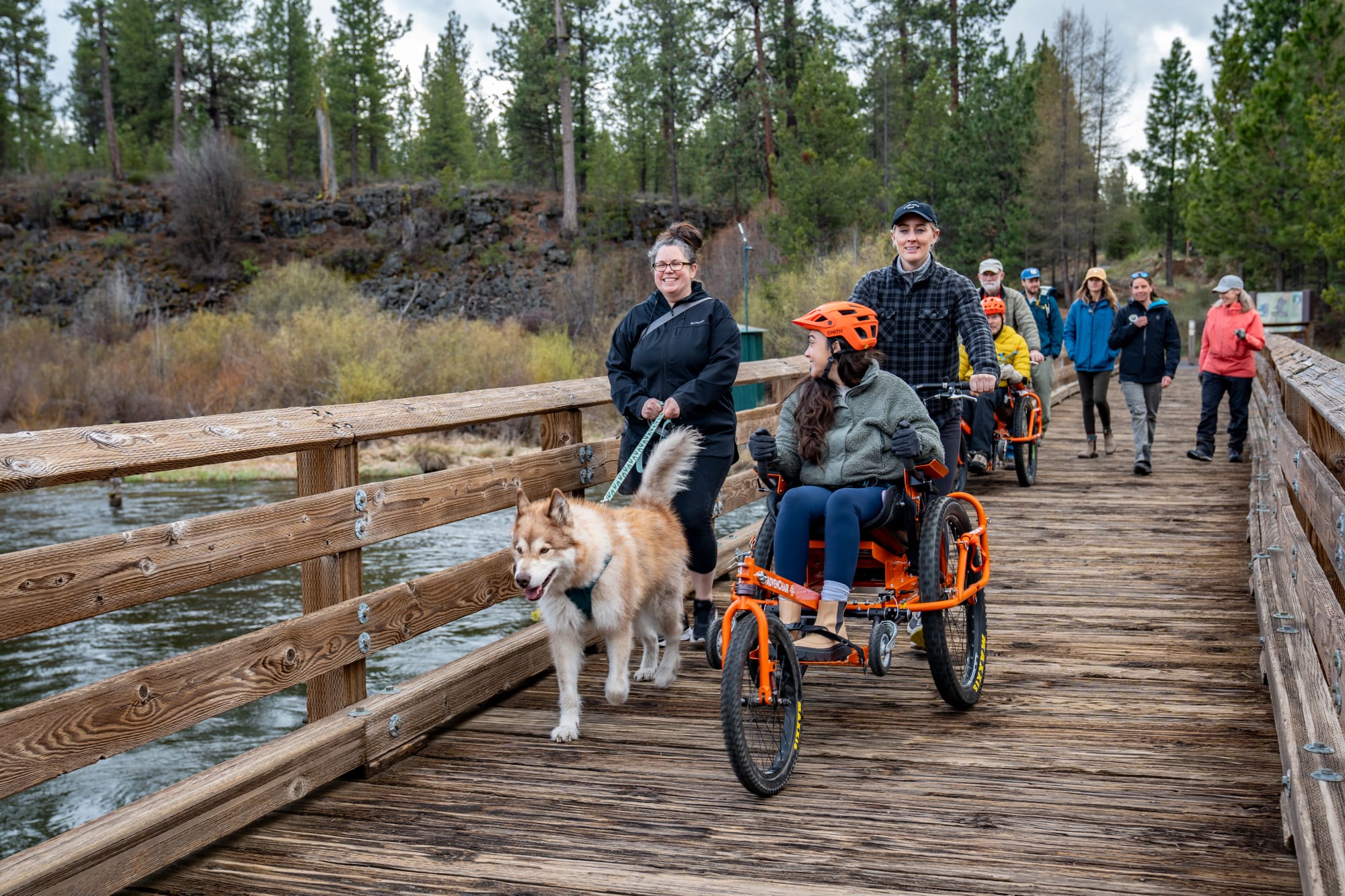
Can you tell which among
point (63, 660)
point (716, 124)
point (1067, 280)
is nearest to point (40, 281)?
point (716, 124)

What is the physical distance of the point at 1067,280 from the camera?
184 ft

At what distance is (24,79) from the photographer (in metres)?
61.5

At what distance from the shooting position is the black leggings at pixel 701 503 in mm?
5453

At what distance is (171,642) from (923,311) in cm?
893

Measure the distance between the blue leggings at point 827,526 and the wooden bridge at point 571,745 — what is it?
0.71 m

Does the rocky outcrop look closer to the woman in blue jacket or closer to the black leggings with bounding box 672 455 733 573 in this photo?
the woman in blue jacket

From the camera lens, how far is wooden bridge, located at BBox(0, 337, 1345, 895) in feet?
10.2

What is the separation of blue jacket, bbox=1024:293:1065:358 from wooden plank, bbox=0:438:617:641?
29.2 feet

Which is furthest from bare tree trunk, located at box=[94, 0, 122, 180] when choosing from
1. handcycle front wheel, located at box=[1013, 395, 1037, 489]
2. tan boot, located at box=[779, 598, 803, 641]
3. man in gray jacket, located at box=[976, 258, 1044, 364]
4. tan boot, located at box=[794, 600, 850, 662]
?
tan boot, located at box=[794, 600, 850, 662]

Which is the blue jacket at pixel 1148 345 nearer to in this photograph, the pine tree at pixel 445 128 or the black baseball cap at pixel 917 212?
the black baseball cap at pixel 917 212

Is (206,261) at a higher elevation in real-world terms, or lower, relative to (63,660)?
higher

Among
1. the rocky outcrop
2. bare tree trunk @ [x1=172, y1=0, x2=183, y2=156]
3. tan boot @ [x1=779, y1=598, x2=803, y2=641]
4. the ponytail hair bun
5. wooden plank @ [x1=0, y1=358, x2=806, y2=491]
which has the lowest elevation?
tan boot @ [x1=779, y1=598, x2=803, y2=641]

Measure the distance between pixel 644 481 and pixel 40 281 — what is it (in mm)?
45189

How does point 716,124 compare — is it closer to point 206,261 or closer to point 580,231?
point 580,231
